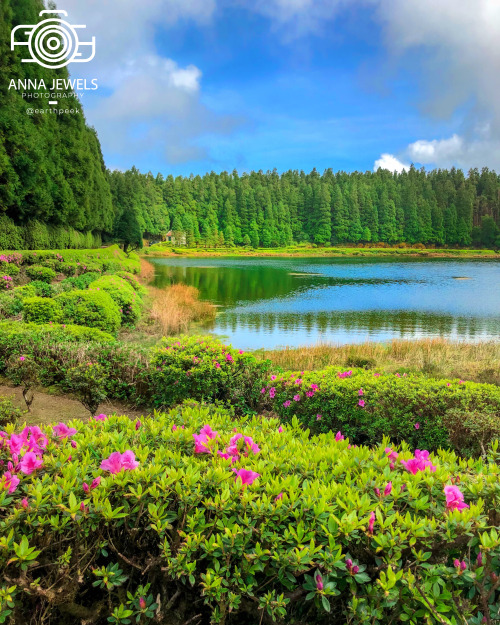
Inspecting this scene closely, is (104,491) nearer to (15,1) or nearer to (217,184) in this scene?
(15,1)

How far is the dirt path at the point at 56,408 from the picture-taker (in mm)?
5152

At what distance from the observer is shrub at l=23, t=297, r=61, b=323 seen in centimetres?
898

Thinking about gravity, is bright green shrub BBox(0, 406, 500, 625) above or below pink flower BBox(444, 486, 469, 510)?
below

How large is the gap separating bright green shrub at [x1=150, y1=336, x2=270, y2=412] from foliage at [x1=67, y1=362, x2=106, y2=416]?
2.27ft

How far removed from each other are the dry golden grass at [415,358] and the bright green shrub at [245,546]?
6256mm

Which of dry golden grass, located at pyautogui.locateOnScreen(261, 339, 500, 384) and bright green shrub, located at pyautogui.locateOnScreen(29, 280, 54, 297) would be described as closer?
dry golden grass, located at pyautogui.locateOnScreen(261, 339, 500, 384)

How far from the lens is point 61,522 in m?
1.57

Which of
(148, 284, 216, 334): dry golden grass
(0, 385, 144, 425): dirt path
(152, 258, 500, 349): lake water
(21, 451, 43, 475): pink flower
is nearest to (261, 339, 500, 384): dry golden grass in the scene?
(152, 258, 500, 349): lake water

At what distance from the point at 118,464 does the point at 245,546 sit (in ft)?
2.05

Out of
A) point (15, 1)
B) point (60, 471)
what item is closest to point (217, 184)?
point (15, 1)

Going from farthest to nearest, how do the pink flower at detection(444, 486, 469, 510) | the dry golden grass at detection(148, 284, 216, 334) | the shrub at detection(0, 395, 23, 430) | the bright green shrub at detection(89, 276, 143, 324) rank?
the dry golden grass at detection(148, 284, 216, 334) → the bright green shrub at detection(89, 276, 143, 324) → the shrub at detection(0, 395, 23, 430) → the pink flower at detection(444, 486, 469, 510)

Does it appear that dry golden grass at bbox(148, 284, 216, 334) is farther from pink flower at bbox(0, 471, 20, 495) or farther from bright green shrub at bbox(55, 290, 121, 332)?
pink flower at bbox(0, 471, 20, 495)

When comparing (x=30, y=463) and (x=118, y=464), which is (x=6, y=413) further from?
(x=118, y=464)

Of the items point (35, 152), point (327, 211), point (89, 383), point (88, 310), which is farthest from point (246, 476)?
point (327, 211)
